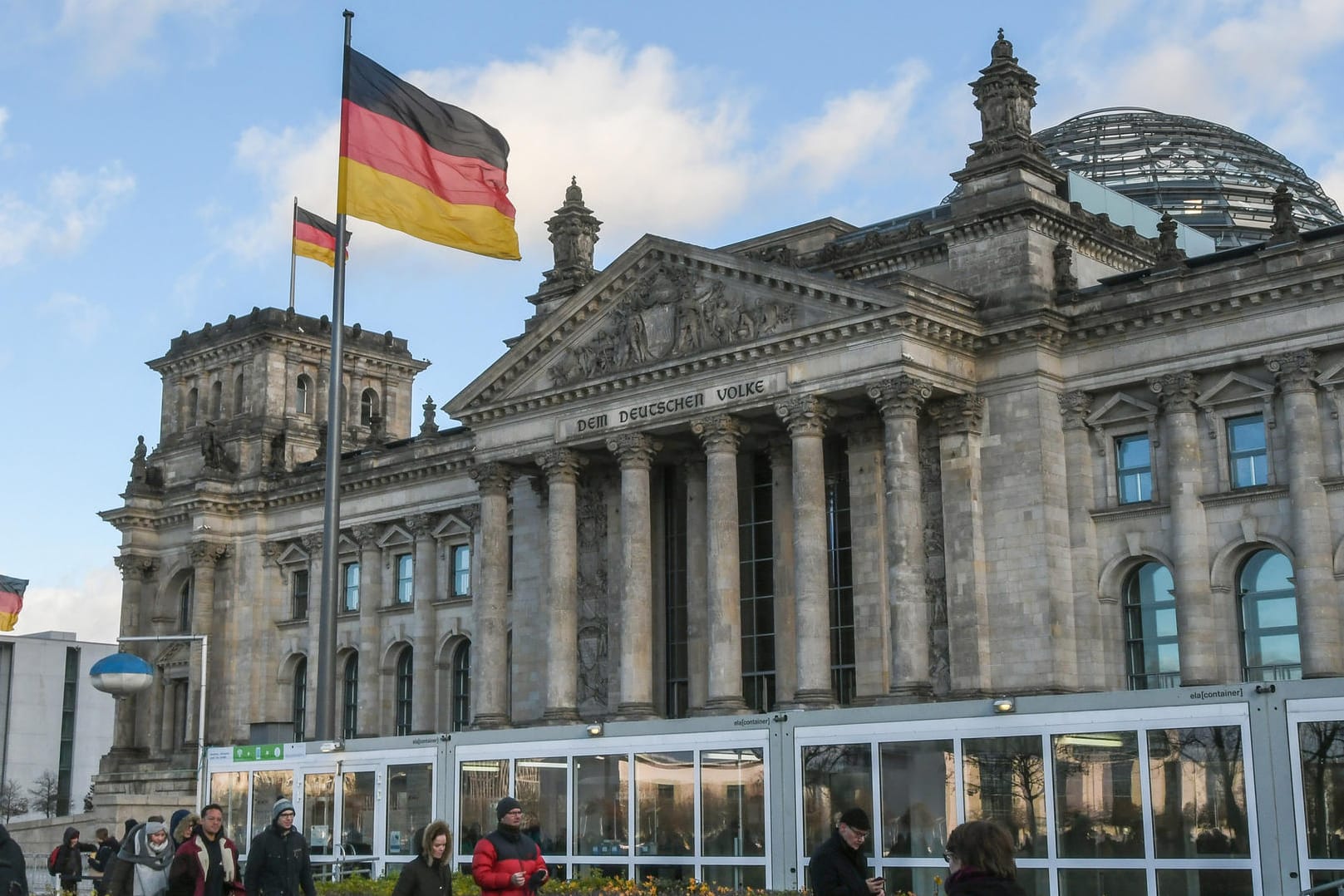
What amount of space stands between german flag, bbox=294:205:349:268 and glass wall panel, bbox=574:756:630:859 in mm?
19122

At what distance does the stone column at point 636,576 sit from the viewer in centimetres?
5088

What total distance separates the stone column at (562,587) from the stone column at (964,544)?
38.8ft

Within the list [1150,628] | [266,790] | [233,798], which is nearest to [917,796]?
[266,790]

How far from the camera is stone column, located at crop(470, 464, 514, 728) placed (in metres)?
54.6

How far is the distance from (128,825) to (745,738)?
10.5 m

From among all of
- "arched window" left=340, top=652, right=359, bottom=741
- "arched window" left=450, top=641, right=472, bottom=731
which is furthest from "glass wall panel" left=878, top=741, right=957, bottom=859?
"arched window" left=340, top=652, right=359, bottom=741

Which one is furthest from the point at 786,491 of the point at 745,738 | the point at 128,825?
the point at 128,825

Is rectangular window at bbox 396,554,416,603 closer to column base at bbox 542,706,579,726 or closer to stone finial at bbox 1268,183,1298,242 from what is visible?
column base at bbox 542,706,579,726

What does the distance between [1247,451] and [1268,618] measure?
4.29 metres

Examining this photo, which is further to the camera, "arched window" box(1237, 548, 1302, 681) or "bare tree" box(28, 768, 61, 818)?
"bare tree" box(28, 768, 61, 818)

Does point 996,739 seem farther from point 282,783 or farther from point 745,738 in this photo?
point 282,783

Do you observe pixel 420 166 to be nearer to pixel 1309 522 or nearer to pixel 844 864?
pixel 1309 522

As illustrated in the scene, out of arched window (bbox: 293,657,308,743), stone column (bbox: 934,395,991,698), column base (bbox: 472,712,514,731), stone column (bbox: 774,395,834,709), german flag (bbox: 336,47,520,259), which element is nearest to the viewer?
Answer: german flag (bbox: 336,47,520,259)

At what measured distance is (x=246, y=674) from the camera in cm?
7306
